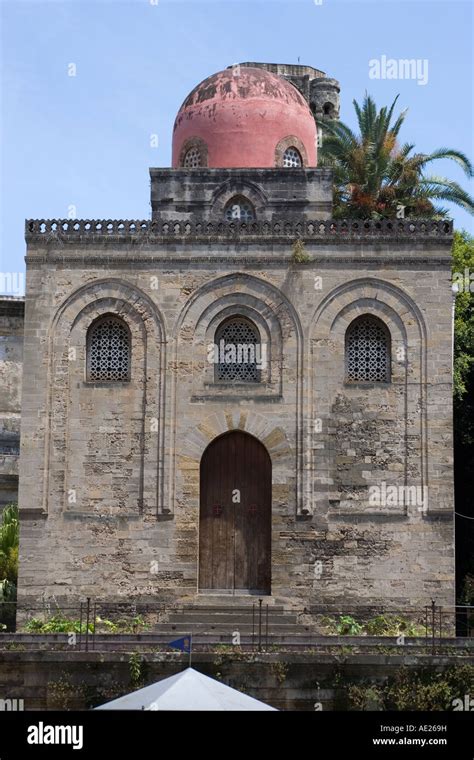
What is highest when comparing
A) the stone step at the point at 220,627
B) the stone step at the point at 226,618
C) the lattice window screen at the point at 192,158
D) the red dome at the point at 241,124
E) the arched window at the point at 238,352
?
the red dome at the point at 241,124

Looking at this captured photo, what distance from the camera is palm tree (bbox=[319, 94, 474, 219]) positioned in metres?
40.7

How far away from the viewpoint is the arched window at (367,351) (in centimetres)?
3061

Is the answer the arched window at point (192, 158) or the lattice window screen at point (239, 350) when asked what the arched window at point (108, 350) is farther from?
the arched window at point (192, 158)

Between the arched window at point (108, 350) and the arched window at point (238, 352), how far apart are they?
1.95 m

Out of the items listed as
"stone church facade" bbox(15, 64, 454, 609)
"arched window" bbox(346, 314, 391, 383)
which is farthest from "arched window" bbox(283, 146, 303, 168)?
"arched window" bbox(346, 314, 391, 383)

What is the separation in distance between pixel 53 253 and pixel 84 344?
2.10m

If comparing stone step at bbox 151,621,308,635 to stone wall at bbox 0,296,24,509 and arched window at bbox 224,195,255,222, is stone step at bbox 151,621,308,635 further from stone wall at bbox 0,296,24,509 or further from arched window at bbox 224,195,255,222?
stone wall at bbox 0,296,24,509

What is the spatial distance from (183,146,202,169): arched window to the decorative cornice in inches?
120

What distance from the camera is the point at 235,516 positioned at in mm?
30406

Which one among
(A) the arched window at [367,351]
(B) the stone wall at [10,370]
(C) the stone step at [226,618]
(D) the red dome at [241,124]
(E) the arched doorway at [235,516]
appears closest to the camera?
(C) the stone step at [226,618]

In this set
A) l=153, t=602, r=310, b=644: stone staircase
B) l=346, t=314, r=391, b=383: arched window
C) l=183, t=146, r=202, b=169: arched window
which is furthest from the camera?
l=183, t=146, r=202, b=169: arched window

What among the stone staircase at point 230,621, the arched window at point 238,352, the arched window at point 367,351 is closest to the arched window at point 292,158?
the arched window at point 238,352

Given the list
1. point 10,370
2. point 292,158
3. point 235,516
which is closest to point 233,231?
point 292,158
